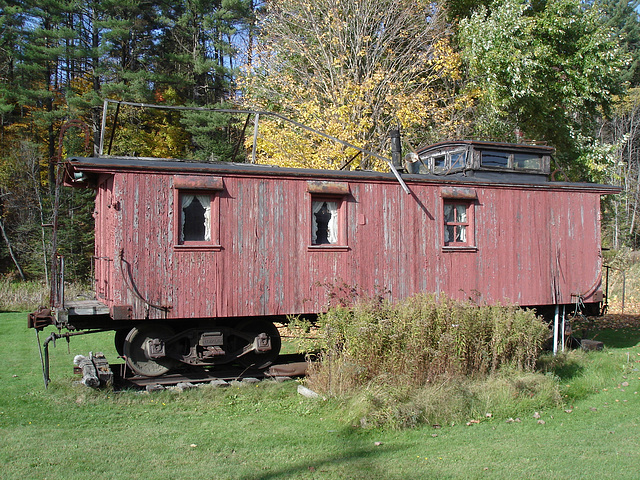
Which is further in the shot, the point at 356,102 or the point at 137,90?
the point at 137,90

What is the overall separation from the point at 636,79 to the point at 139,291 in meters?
42.7

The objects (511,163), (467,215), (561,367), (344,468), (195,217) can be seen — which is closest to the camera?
(344,468)

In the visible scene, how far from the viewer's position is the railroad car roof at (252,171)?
8.93 meters

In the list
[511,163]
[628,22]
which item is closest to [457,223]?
[511,163]

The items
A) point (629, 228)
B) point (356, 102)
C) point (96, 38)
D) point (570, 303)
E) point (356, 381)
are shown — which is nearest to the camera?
point (356, 381)

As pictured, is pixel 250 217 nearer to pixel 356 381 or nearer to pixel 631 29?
pixel 356 381

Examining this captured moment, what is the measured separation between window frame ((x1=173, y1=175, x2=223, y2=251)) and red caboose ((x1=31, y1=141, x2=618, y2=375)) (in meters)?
0.02

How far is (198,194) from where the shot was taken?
9523mm

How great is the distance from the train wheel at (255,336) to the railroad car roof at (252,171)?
2.57 meters

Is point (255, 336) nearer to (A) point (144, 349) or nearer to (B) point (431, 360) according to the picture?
(A) point (144, 349)

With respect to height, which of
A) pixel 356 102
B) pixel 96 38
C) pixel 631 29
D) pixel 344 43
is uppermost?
pixel 631 29

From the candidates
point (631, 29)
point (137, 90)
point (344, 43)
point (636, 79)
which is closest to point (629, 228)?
point (636, 79)

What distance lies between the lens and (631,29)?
138 ft

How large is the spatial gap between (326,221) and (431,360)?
133 inches
